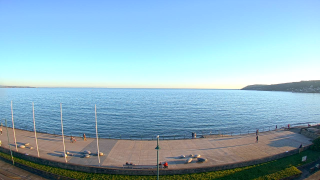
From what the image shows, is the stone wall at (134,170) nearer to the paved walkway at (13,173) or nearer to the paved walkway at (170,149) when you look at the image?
the paved walkway at (170,149)

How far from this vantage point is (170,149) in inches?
989

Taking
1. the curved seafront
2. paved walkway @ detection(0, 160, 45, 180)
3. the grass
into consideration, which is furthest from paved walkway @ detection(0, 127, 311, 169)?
paved walkway @ detection(0, 160, 45, 180)

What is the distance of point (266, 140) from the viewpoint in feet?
98.9

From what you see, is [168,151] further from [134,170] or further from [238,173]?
[238,173]

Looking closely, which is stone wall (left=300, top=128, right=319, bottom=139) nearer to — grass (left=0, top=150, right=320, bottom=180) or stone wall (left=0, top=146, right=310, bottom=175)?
grass (left=0, top=150, right=320, bottom=180)

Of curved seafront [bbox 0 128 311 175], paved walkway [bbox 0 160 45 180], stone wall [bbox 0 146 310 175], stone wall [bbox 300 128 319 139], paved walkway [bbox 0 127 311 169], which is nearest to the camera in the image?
stone wall [bbox 0 146 310 175]

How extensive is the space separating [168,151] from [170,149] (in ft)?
2.60

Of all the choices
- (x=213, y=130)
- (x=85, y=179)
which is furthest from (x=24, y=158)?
(x=213, y=130)

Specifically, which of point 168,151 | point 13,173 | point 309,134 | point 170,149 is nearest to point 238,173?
point 168,151

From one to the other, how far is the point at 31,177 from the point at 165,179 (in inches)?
574

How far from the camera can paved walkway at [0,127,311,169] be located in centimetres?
2148

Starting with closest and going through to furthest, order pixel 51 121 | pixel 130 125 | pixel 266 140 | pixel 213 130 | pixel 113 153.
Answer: pixel 113 153 < pixel 266 140 < pixel 213 130 < pixel 130 125 < pixel 51 121

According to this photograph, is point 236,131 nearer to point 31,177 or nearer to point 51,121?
point 31,177

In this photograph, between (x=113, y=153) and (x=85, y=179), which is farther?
(x=113, y=153)
